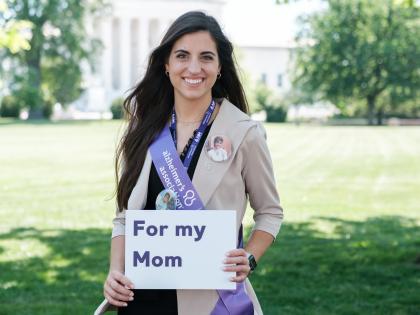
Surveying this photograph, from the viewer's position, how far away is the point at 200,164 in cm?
261

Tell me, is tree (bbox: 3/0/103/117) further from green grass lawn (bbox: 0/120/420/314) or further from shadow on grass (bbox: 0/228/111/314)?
shadow on grass (bbox: 0/228/111/314)

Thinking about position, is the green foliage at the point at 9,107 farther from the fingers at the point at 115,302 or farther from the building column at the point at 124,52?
the fingers at the point at 115,302

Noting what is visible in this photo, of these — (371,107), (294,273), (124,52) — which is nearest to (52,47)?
(371,107)

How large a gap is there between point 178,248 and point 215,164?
279mm

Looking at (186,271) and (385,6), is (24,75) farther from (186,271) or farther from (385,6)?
(186,271)

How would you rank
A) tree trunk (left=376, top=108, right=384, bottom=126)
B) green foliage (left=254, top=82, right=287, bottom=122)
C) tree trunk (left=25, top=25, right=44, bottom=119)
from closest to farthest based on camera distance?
1. tree trunk (left=25, top=25, right=44, bottom=119)
2. tree trunk (left=376, top=108, right=384, bottom=126)
3. green foliage (left=254, top=82, right=287, bottom=122)

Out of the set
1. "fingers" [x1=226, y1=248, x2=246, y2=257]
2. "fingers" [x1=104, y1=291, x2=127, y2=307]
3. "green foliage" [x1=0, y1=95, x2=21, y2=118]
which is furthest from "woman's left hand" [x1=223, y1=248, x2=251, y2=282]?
"green foliage" [x1=0, y1=95, x2=21, y2=118]

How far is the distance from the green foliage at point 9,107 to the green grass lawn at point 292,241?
1591 inches

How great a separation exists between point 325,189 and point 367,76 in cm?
5296

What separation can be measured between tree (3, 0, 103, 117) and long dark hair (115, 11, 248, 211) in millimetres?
50734

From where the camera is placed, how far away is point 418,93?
66.2 meters

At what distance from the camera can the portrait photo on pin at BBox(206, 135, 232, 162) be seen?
2.59 metres

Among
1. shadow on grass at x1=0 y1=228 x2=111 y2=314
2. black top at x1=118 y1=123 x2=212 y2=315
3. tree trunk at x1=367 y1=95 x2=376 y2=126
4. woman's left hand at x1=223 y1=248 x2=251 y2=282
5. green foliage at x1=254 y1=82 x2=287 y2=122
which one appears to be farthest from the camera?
green foliage at x1=254 y1=82 x2=287 y2=122

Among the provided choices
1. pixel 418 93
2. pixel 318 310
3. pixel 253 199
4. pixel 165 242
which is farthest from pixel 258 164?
pixel 418 93
